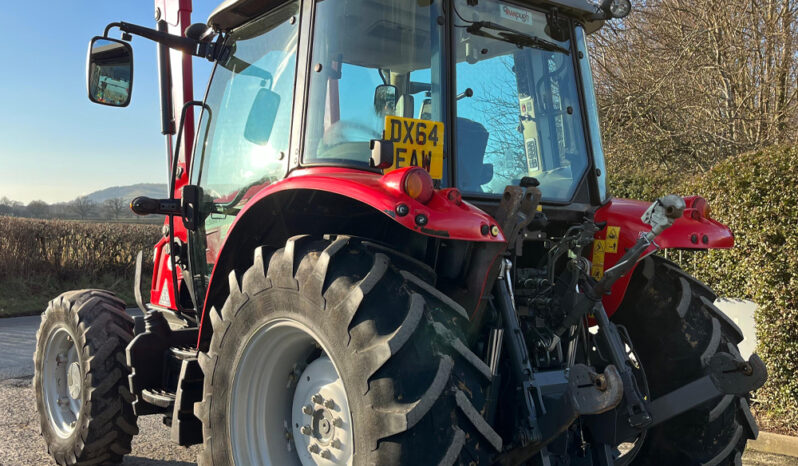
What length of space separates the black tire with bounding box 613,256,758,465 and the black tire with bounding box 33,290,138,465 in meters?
2.87

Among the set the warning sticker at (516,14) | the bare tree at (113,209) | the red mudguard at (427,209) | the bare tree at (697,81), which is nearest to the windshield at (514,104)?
the warning sticker at (516,14)

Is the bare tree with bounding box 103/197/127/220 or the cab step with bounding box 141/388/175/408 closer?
the cab step with bounding box 141/388/175/408

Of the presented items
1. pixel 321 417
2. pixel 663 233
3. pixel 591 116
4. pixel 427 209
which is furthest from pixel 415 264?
pixel 591 116

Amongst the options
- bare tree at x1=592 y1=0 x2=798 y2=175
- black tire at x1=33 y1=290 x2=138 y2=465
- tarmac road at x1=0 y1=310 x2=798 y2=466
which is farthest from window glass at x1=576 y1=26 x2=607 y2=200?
bare tree at x1=592 y1=0 x2=798 y2=175

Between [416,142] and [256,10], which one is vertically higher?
Result: [256,10]

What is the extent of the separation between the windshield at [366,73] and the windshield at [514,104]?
0.17 meters

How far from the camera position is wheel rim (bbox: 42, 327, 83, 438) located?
14.6 feet

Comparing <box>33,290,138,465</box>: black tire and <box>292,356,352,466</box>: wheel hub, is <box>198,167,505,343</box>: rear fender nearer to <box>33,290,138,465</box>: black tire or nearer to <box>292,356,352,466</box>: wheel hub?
<box>292,356,352,466</box>: wheel hub

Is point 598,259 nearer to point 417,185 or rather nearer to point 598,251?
point 598,251

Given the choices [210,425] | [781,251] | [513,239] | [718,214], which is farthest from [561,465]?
[718,214]

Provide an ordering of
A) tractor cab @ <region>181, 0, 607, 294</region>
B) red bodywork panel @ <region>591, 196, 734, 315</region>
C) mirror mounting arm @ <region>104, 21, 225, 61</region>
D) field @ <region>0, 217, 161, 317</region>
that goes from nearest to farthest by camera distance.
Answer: tractor cab @ <region>181, 0, 607, 294</region>, red bodywork panel @ <region>591, 196, 734, 315</region>, mirror mounting arm @ <region>104, 21, 225, 61</region>, field @ <region>0, 217, 161, 317</region>

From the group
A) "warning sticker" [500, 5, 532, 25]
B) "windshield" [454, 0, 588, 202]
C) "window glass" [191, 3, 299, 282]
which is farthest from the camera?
"window glass" [191, 3, 299, 282]

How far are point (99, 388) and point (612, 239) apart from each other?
2999mm

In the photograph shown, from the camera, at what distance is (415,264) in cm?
245
